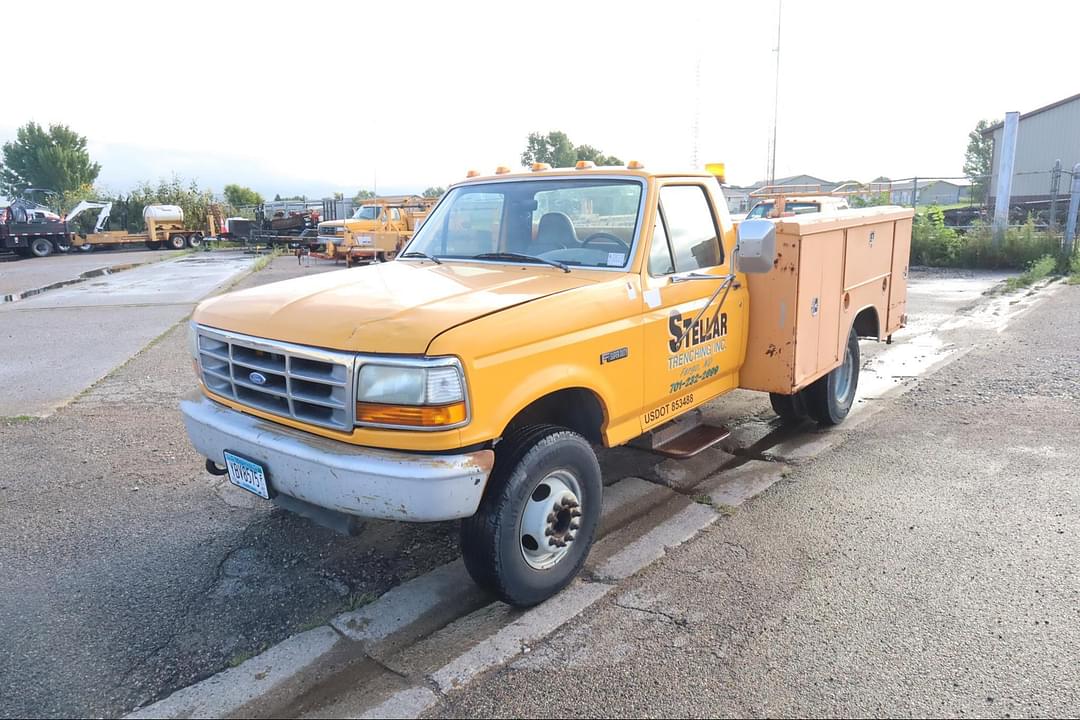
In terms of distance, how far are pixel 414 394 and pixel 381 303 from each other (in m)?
0.62

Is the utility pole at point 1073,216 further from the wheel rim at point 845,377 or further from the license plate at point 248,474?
the license plate at point 248,474

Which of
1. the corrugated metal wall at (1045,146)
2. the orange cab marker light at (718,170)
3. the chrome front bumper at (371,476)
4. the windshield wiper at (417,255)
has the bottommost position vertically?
the chrome front bumper at (371,476)

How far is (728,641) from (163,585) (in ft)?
9.06

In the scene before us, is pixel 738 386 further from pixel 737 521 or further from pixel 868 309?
pixel 868 309

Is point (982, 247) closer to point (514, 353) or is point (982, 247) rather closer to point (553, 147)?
point (514, 353)

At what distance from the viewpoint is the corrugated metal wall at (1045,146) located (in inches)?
1287

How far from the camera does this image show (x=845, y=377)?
640 centimetres

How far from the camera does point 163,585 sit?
383cm

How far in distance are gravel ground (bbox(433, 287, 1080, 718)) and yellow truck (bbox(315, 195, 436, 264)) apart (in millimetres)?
18041

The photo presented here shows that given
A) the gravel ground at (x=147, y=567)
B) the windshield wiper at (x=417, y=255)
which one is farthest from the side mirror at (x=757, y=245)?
the windshield wiper at (x=417, y=255)

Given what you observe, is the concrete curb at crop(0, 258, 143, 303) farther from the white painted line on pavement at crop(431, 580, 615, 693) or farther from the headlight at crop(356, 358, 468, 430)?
the white painted line on pavement at crop(431, 580, 615, 693)

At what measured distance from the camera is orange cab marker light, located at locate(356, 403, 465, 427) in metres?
3.06

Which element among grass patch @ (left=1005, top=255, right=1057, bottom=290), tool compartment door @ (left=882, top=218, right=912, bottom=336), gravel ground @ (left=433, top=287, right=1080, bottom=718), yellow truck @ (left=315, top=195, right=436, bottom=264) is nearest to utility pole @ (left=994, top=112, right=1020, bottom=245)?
grass patch @ (left=1005, top=255, right=1057, bottom=290)

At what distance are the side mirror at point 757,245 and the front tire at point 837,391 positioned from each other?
6.69 ft
